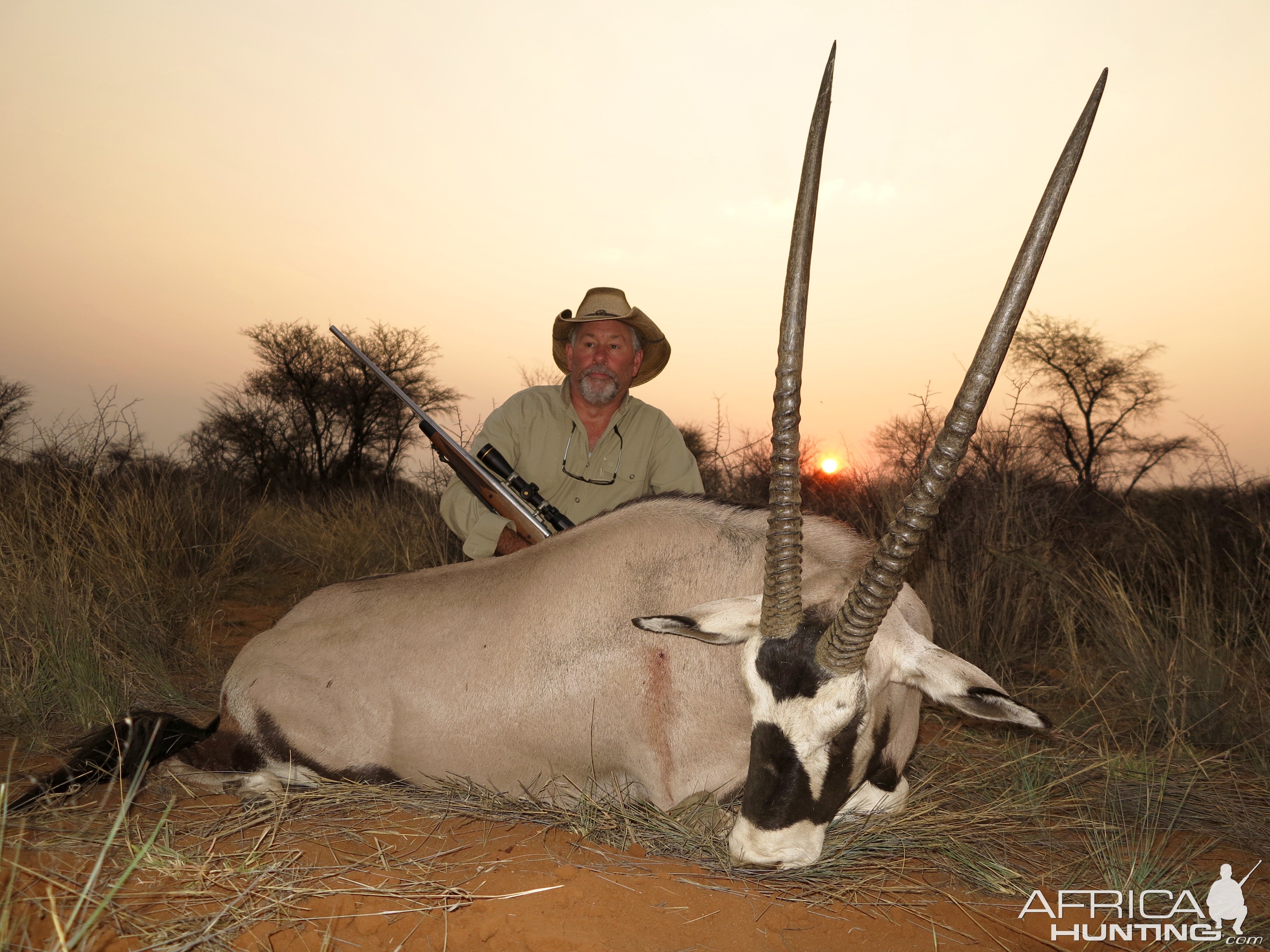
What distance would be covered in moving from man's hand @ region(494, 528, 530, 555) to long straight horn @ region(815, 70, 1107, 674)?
249 cm

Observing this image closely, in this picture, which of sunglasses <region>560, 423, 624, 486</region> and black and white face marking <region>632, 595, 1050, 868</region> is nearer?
black and white face marking <region>632, 595, 1050, 868</region>

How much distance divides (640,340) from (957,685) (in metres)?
3.54

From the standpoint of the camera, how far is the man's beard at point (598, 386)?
16.6ft

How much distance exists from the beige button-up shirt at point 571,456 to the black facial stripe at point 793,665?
2.53 metres

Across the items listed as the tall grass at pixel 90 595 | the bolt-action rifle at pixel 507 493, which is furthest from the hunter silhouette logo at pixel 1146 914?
the tall grass at pixel 90 595

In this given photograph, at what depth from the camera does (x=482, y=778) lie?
3049mm

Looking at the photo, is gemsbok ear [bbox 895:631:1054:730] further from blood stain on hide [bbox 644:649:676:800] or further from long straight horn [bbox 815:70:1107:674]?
blood stain on hide [bbox 644:649:676:800]

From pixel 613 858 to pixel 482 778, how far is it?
26.9 inches

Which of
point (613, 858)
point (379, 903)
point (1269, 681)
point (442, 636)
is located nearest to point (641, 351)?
point (442, 636)

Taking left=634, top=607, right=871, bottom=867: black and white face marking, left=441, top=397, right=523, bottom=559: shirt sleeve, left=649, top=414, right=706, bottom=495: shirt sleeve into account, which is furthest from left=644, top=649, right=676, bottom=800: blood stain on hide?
left=649, top=414, right=706, bottom=495: shirt sleeve

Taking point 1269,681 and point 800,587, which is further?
point 1269,681

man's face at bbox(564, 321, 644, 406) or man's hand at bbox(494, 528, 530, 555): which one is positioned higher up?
man's face at bbox(564, 321, 644, 406)

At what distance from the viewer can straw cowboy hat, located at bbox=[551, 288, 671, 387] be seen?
5105 millimetres

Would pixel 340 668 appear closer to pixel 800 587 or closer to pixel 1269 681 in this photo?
pixel 800 587
